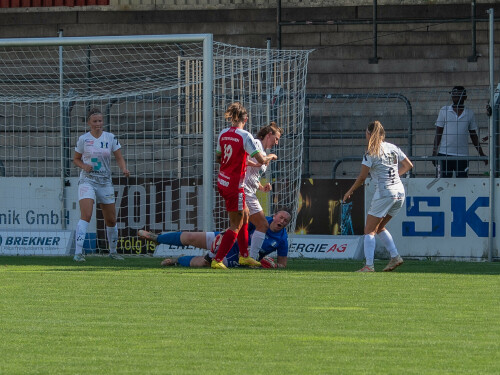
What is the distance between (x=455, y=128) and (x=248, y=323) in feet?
30.5

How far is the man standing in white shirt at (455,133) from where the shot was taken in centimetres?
1605

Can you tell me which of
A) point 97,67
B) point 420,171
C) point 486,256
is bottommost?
point 486,256

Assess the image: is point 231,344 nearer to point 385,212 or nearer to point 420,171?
point 385,212

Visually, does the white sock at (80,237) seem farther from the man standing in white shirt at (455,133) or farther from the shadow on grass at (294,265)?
the man standing in white shirt at (455,133)

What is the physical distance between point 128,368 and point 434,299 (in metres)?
4.02

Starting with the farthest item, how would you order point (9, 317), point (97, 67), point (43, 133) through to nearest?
point (97, 67) < point (43, 133) < point (9, 317)

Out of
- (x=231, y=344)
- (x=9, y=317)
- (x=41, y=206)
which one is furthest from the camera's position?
(x=41, y=206)

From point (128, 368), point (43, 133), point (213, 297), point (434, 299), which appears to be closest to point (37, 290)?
point (213, 297)

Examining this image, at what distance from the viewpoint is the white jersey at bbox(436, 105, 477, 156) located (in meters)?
16.1

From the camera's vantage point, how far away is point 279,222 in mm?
12836

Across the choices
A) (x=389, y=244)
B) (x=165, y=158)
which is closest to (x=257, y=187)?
(x=389, y=244)

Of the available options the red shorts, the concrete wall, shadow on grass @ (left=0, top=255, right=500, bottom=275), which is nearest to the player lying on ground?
shadow on grass @ (left=0, top=255, right=500, bottom=275)

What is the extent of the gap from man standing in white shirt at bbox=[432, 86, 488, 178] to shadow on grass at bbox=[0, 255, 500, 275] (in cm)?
173

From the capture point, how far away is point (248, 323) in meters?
7.49
